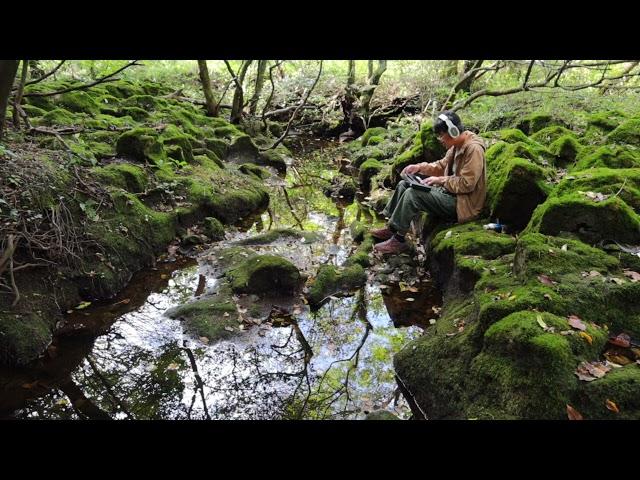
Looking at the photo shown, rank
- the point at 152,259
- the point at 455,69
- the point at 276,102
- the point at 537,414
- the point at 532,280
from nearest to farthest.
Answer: the point at 537,414 → the point at 532,280 → the point at 152,259 → the point at 455,69 → the point at 276,102

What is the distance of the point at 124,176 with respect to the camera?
27.6 feet

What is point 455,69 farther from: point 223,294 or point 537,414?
point 537,414

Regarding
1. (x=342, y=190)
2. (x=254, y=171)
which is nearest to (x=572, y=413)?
(x=342, y=190)

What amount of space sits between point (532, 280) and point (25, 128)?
8613 millimetres

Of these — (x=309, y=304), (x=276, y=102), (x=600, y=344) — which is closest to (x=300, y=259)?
(x=309, y=304)

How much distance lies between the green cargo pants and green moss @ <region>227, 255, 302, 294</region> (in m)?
2.24

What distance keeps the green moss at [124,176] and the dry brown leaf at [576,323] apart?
7280mm

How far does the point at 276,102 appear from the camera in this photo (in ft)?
76.6

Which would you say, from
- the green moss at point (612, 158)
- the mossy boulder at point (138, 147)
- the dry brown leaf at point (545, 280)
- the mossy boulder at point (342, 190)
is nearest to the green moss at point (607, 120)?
the green moss at point (612, 158)

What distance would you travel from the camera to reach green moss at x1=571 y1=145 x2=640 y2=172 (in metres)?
6.84

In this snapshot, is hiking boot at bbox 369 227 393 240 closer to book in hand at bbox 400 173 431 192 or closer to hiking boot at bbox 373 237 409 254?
hiking boot at bbox 373 237 409 254
